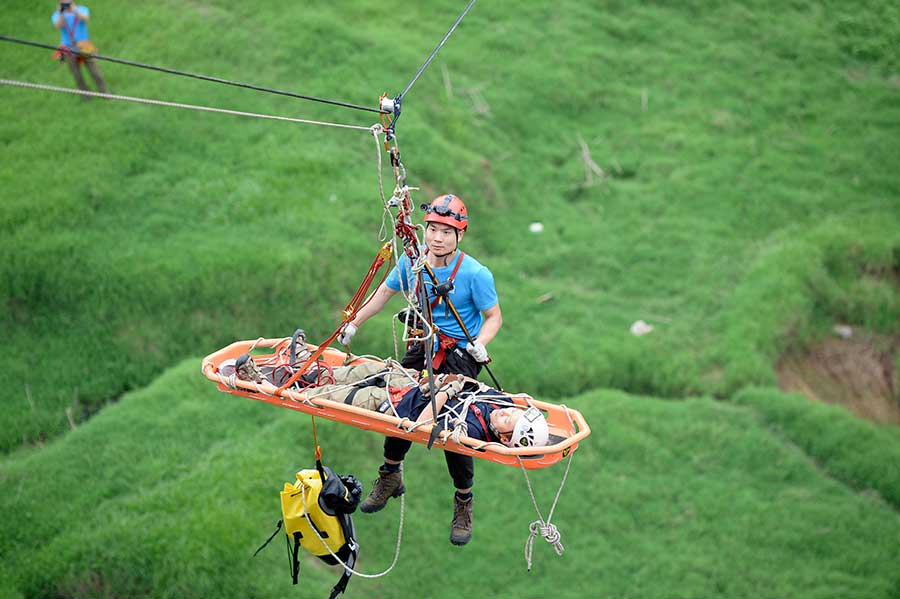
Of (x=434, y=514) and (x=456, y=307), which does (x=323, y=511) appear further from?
(x=434, y=514)

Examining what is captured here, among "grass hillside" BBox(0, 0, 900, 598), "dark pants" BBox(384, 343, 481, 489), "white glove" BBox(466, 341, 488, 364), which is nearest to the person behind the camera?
"white glove" BBox(466, 341, 488, 364)

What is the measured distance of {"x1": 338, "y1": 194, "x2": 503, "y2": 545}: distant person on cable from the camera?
676 centimetres

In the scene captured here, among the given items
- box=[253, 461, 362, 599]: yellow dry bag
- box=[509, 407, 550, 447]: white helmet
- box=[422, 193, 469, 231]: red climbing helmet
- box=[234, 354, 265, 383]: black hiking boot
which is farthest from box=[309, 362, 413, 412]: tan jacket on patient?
box=[422, 193, 469, 231]: red climbing helmet

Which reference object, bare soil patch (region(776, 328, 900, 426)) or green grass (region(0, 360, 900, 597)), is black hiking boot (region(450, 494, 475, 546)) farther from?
bare soil patch (region(776, 328, 900, 426))

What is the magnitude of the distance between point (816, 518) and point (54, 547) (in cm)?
913

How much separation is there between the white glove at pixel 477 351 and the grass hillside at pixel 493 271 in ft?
15.3

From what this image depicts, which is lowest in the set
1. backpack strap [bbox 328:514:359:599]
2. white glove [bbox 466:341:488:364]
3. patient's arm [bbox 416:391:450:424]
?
backpack strap [bbox 328:514:359:599]

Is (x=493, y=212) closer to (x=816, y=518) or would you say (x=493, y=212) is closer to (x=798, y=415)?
(x=798, y=415)

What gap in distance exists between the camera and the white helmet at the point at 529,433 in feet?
21.3

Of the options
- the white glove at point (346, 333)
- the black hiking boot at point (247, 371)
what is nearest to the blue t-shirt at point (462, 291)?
the white glove at point (346, 333)

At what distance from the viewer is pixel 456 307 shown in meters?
7.12

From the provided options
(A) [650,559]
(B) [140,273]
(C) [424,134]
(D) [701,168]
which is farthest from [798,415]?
(B) [140,273]

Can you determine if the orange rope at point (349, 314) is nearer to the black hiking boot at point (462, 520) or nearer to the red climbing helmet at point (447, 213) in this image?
the red climbing helmet at point (447, 213)

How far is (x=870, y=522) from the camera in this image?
1193cm
